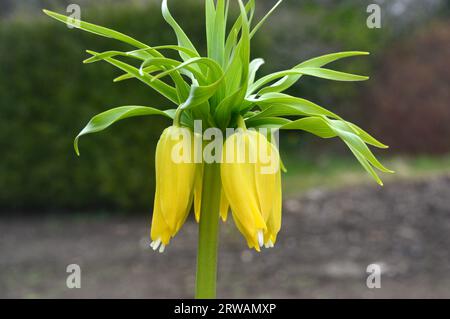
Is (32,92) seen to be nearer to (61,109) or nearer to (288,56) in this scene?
(61,109)

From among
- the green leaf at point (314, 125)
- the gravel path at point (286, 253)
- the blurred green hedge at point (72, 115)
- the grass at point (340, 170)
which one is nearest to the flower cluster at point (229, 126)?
the green leaf at point (314, 125)

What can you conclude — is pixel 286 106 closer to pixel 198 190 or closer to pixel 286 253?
pixel 198 190

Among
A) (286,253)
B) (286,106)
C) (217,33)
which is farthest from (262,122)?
(286,253)

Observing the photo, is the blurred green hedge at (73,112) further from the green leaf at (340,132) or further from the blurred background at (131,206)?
the green leaf at (340,132)

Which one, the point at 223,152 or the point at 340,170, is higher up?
the point at 340,170

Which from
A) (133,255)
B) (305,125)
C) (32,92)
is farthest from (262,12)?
(305,125)

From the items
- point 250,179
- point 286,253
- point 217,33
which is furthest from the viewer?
point 286,253

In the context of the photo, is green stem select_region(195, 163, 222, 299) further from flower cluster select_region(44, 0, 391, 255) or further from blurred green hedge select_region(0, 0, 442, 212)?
blurred green hedge select_region(0, 0, 442, 212)
